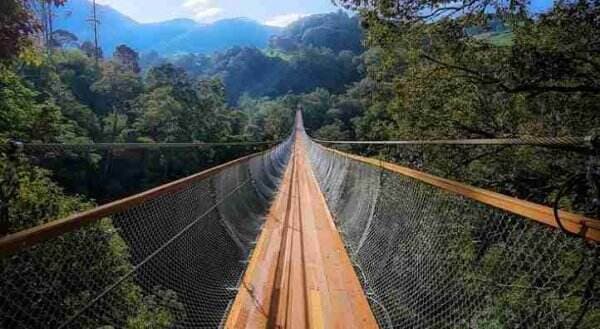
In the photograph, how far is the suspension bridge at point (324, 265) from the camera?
1273mm

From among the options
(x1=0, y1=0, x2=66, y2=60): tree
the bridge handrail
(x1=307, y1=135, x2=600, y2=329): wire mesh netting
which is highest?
(x1=0, y1=0, x2=66, y2=60): tree

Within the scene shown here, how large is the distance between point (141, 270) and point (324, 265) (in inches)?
68.7

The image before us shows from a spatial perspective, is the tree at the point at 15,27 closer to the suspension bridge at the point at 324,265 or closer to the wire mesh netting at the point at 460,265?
the suspension bridge at the point at 324,265

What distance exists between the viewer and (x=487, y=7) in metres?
6.24

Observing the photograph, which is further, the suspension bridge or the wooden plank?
the suspension bridge

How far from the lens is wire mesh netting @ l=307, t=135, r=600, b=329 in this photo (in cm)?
147

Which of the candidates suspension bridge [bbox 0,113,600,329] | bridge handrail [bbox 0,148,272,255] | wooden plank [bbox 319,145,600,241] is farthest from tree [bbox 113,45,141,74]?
wooden plank [bbox 319,145,600,241]

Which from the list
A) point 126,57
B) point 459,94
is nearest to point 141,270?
point 459,94

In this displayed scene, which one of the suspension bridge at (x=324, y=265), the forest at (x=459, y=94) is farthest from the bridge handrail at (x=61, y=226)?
the forest at (x=459, y=94)

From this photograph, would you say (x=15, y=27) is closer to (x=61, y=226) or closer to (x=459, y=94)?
(x=61, y=226)

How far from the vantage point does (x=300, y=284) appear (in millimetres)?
2812

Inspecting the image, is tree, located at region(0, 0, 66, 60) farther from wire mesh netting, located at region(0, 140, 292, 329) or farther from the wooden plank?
the wooden plank

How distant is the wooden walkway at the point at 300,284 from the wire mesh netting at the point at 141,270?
0.13 meters

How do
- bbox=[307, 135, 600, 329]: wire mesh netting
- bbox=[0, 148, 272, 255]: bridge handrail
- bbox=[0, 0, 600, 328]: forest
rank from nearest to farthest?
bbox=[0, 148, 272, 255]: bridge handrail < bbox=[307, 135, 600, 329]: wire mesh netting < bbox=[0, 0, 600, 328]: forest
